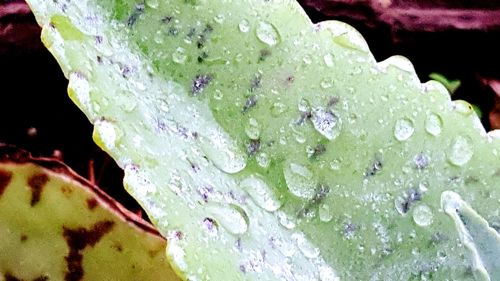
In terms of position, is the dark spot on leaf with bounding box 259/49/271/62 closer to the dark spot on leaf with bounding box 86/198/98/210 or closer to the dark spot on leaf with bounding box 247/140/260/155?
the dark spot on leaf with bounding box 247/140/260/155

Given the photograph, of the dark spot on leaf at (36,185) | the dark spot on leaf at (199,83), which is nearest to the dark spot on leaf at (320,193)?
the dark spot on leaf at (199,83)

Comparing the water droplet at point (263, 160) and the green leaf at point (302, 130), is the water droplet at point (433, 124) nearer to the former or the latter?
the green leaf at point (302, 130)

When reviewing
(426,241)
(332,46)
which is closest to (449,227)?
(426,241)

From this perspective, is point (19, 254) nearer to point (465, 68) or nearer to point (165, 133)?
point (165, 133)

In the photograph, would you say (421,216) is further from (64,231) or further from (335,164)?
(64,231)

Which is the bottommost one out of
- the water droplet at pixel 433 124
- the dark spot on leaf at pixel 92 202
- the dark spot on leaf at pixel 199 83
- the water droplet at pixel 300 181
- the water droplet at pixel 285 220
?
the dark spot on leaf at pixel 92 202
